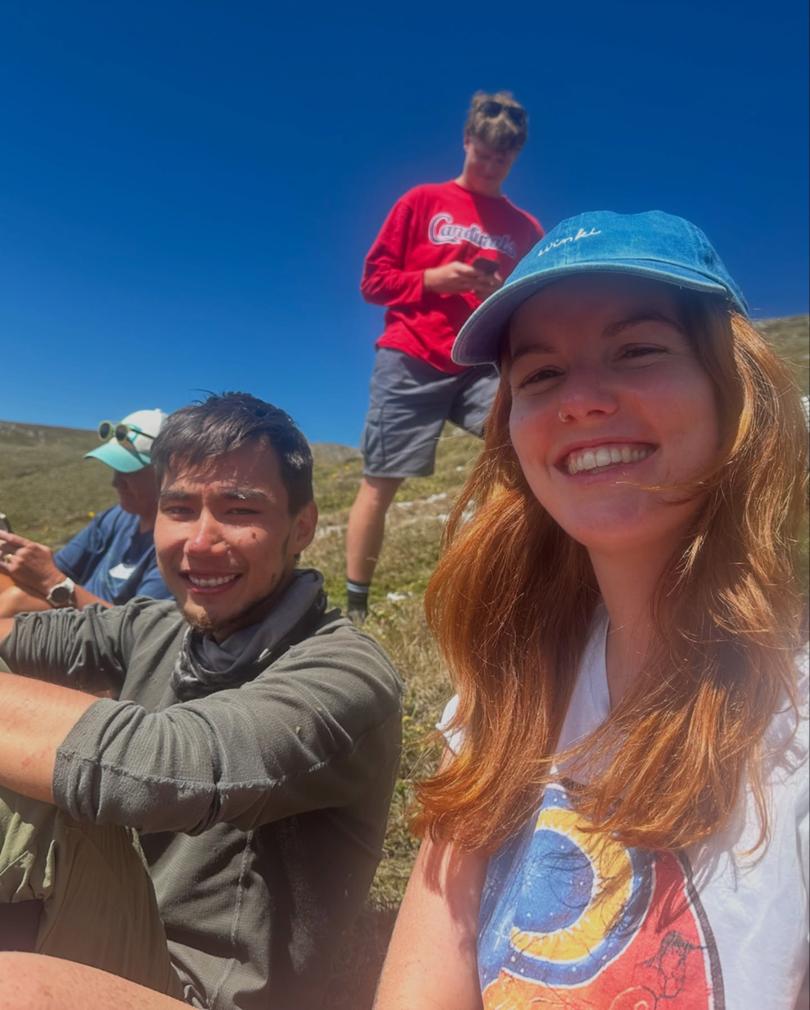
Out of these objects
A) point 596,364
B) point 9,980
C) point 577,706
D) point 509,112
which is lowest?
point 9,980

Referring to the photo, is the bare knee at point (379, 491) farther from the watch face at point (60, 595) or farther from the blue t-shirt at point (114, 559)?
the watch face at point (60, 595)

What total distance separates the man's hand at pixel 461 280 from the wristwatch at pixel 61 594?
268 centimetres

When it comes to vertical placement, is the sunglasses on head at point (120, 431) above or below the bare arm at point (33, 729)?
above

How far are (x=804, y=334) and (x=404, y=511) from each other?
34058mm

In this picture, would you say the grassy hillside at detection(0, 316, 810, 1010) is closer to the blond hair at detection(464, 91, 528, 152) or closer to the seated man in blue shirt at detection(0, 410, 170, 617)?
the seated man in blue shirt at detection(0, 410, 170, 617)

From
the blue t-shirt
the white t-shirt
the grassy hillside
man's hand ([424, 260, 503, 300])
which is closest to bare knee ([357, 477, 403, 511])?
the grassy hillside

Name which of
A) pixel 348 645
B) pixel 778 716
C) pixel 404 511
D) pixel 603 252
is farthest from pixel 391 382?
pixel 404 511

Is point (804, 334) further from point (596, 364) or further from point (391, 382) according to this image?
point (596, 364)

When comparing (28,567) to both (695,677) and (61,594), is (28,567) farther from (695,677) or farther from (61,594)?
(695,677)

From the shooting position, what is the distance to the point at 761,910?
1.22m

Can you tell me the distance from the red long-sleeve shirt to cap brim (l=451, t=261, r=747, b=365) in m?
2.97

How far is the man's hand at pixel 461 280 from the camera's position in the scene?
15.2ft

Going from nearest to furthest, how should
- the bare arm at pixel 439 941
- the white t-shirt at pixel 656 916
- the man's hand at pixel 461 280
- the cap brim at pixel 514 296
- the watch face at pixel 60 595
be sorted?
the white t-shirt at pixel 656 916 < the cap brim at pixel 514 296 < the bare arm at pixel 439 941 < the watch face at pixel 60 595 < the man's hand at pixel 461 280

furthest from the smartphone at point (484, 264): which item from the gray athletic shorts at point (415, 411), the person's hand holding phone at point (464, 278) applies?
the gray athletic shorts at point (415, 411)
